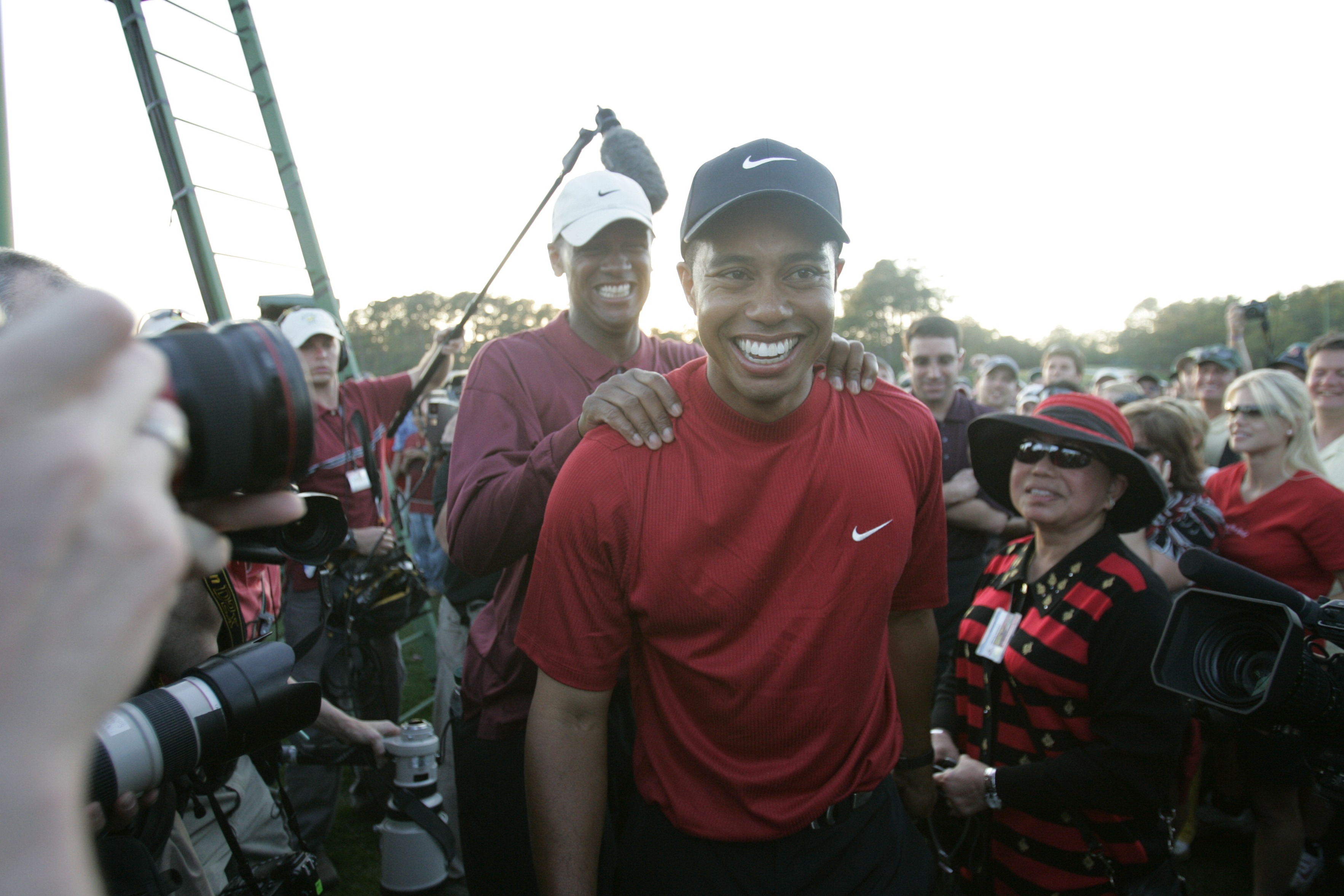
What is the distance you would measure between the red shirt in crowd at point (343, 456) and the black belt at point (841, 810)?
3159 millimetres

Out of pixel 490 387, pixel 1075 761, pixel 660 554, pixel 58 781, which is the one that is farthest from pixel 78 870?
pixel 1075 761

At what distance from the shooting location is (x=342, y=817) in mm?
4645

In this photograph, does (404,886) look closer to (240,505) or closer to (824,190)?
(240,505)

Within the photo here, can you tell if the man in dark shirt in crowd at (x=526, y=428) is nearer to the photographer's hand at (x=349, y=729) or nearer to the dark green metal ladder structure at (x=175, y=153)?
the photographer's hand at (x=349, y=729)

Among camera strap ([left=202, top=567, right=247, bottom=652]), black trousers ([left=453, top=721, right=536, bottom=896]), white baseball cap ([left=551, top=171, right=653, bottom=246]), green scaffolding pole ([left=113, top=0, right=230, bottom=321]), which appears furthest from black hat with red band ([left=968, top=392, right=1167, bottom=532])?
green scaffolding pole ([left=113, top=0, right=230, bottom=321])

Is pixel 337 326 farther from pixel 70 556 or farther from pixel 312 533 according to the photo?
pixel 70 556

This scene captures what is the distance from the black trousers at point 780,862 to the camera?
1771 millimetres

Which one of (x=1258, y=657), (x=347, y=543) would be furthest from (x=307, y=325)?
(x=1258, y=657)

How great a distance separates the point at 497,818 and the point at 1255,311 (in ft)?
26.2

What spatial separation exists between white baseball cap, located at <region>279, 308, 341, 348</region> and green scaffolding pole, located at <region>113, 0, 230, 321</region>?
38cm

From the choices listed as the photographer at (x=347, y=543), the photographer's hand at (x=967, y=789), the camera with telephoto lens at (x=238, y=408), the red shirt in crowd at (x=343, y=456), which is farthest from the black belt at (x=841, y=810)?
the red shirt in crowd at (x=343, y=456)

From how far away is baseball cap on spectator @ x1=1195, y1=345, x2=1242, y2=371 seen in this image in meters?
6.32

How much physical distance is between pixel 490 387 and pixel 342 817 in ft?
11.7

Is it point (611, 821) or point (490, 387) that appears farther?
point (490, 387)
